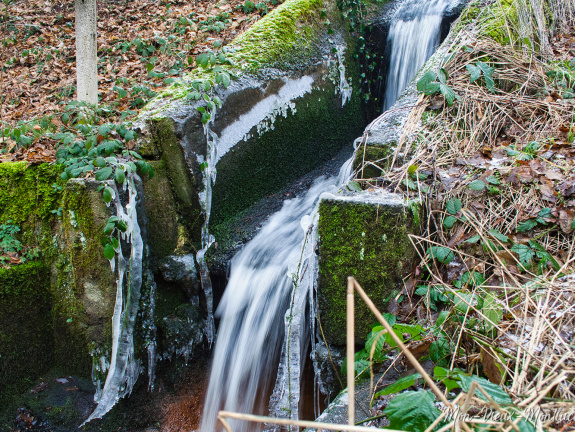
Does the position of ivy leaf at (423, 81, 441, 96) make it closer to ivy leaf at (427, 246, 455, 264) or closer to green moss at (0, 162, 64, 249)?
ivy leaf at (427, 246, 455, 264)

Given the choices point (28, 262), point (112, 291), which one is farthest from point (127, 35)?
point (112, 291)

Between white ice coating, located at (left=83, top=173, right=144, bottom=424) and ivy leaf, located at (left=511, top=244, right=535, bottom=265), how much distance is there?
2723 mm

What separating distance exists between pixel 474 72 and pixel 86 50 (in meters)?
3.60

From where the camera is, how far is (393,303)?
2.42m

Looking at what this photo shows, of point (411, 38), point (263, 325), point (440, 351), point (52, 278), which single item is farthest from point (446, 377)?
point (411, 38)

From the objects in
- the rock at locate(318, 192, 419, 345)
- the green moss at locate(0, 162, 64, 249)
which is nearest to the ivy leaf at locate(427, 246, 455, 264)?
the rock at locate(318, 192, 419, 345)

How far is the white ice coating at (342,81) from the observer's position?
5281 millimetres

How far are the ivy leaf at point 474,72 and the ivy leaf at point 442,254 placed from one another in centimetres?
173

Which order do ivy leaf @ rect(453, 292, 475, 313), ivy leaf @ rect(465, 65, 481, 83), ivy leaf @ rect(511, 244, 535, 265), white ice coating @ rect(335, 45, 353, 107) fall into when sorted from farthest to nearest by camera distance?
white ice coating @ rect(335, 45, 353, 107)
ivy leaf @ rect(465, 65, 481, 83)
ivy leaf @ rect(511, 244, 535, 265)
ivy leaf @ rect(453, 292, 475, 313)

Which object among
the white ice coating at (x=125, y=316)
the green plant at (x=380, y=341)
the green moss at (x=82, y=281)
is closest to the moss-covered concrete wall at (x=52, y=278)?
the green moss at (x=82, y=281)

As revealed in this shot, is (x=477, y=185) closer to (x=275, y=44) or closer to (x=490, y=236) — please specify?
(x=490, y=236)

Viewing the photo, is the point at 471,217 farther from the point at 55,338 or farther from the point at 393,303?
the point at 55,338

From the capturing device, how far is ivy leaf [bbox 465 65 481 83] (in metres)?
3.37

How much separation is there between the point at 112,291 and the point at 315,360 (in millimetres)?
1707
